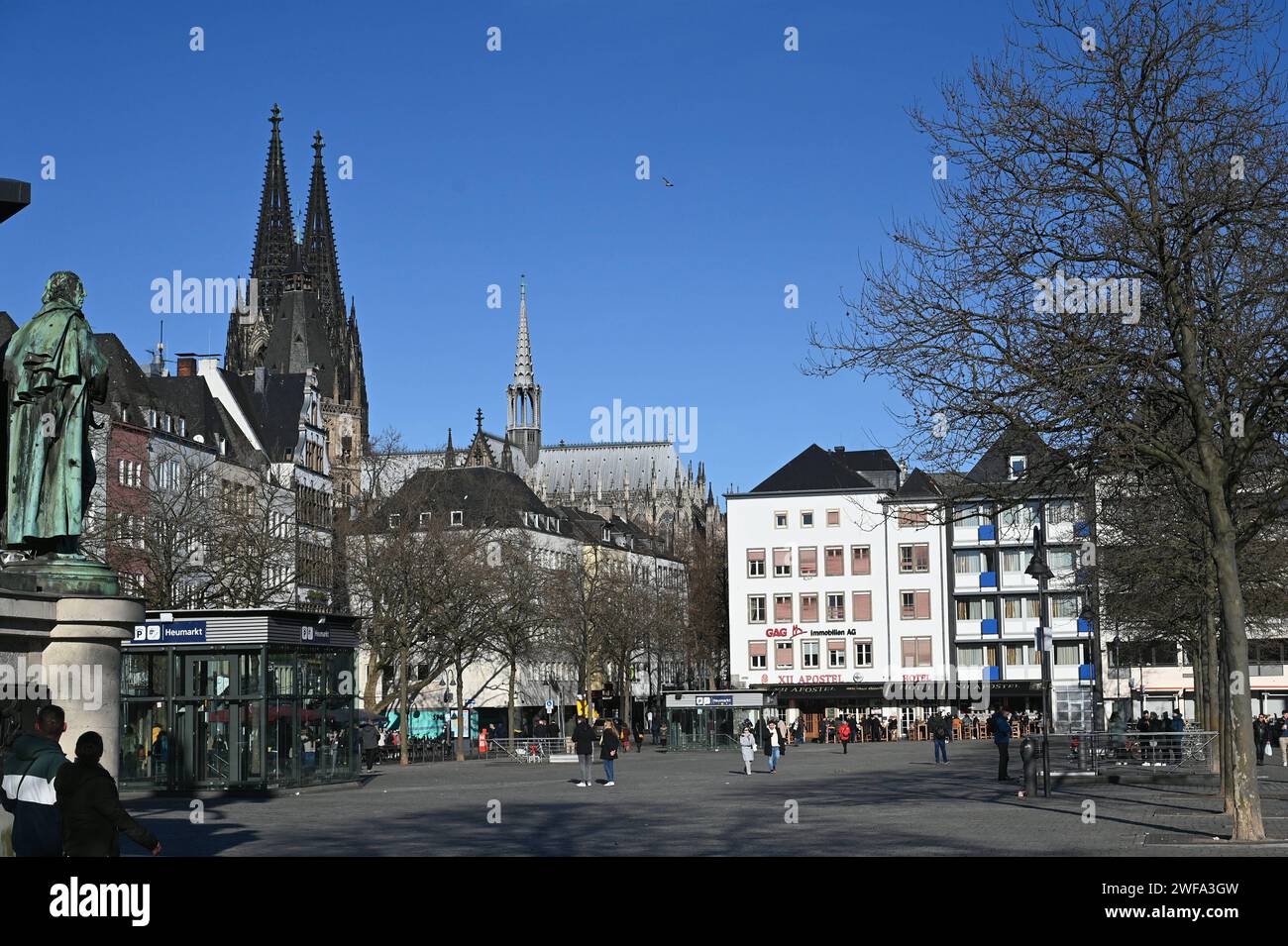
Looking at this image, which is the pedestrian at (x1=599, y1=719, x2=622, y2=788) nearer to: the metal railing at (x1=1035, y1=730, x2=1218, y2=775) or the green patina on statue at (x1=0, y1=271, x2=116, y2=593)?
the metal railing at (x1=1035, y1=730, x2=1218, y2=775)

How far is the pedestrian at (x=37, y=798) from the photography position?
11602mm

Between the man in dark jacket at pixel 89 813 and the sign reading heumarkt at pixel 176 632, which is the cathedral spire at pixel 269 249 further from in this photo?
the man in dark jacket at pixel 89 813

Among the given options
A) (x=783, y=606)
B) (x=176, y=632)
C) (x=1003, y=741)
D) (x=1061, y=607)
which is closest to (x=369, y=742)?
(x=176, y=632)

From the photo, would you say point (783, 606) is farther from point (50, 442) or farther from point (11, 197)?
point (11, 197)

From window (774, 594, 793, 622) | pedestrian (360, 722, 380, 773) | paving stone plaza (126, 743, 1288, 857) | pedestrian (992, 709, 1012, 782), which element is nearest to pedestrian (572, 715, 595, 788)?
paving stone plaza (126, 743, 1288, 857)

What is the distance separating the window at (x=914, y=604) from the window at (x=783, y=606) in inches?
253

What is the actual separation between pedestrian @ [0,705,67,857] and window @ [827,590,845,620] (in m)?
92.5

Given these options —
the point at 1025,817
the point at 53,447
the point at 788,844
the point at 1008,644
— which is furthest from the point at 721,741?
the point at 53,447

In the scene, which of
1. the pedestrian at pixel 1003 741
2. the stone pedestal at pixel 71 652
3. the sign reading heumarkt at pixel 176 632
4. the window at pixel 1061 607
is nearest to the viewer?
the stone pedestal at pixel 71 652

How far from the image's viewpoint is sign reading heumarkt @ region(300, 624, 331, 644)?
1470 inches

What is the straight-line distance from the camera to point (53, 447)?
16.1 m

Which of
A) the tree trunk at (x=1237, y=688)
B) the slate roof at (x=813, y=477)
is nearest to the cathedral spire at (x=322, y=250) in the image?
the slate roof at (x=813, y=477)

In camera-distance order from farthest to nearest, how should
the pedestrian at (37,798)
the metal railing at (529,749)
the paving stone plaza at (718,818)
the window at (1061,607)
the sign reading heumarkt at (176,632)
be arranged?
the window at (1061,607), the metal railing at (529,749), the sign reading heumarkt at (176,632), the paving stone plaza at (718,818), the pedestrian at (37,798)
